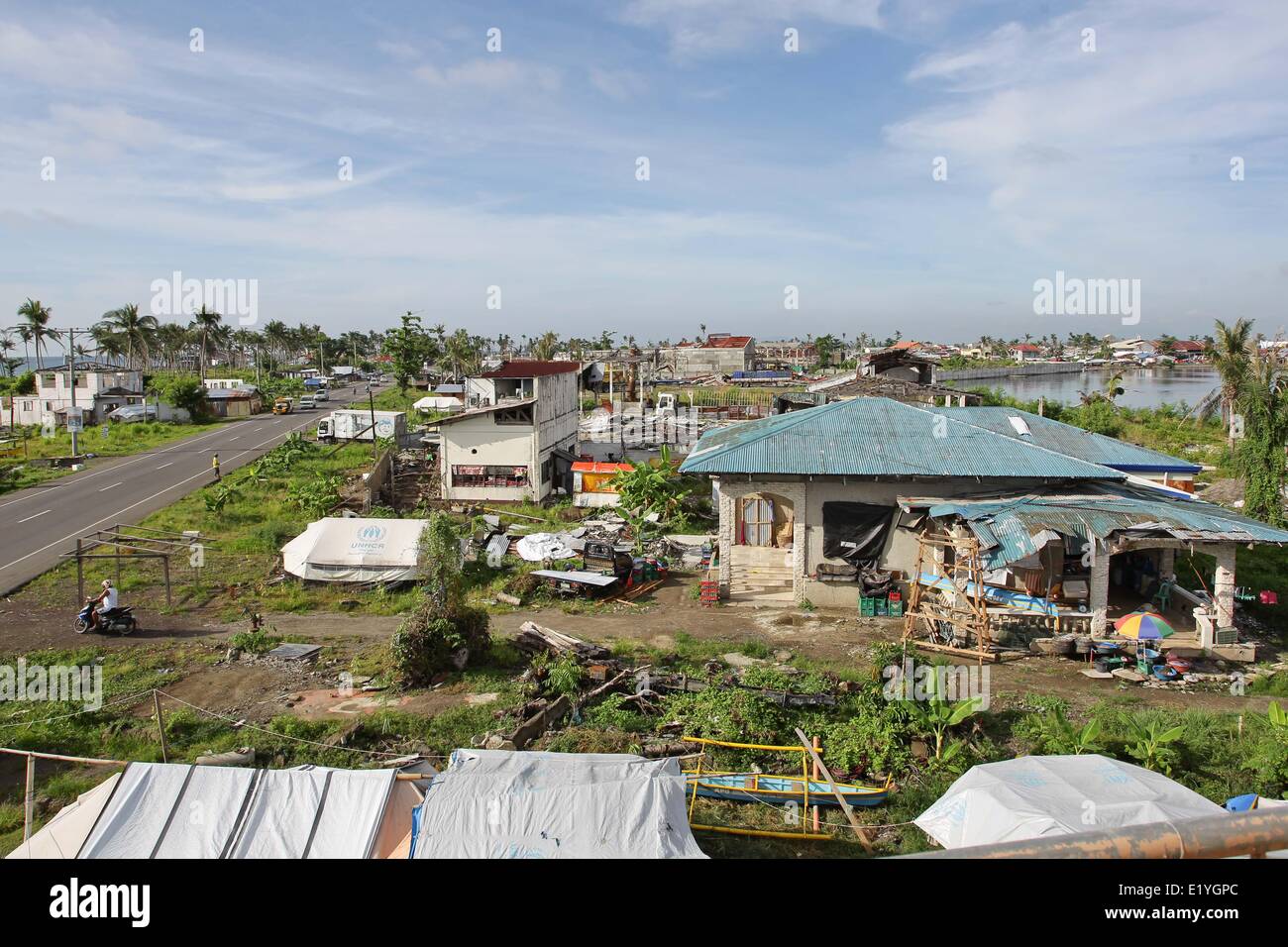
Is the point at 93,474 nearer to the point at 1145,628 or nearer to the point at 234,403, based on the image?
the point at 234,403

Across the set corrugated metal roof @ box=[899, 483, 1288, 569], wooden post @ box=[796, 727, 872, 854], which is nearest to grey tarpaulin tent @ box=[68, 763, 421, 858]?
wooden post @ box=[796, 727, 872, 854]

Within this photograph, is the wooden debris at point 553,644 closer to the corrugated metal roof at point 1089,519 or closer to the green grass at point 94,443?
the corrugated metal roof at point 1089,519

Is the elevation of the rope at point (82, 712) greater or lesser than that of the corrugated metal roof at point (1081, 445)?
lesser

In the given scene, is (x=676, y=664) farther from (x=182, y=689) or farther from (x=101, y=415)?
(x=101, y=415)

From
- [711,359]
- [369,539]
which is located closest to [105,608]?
[369,539]

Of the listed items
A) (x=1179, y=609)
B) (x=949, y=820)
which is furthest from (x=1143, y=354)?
(x=949, y=820)

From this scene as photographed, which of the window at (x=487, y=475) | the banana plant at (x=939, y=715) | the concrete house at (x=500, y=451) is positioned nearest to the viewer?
the banana plant at (x=939, y=715)

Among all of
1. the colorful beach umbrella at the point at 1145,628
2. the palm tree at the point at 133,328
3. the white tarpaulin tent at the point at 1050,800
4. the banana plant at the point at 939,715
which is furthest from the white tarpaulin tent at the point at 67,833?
the palm tree at the point at 133,328

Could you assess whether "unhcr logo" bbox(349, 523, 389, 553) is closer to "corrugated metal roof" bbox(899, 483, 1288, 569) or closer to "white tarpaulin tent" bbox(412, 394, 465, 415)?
"corrugated metal roof" bbox(899, 483, 1288, 569)
